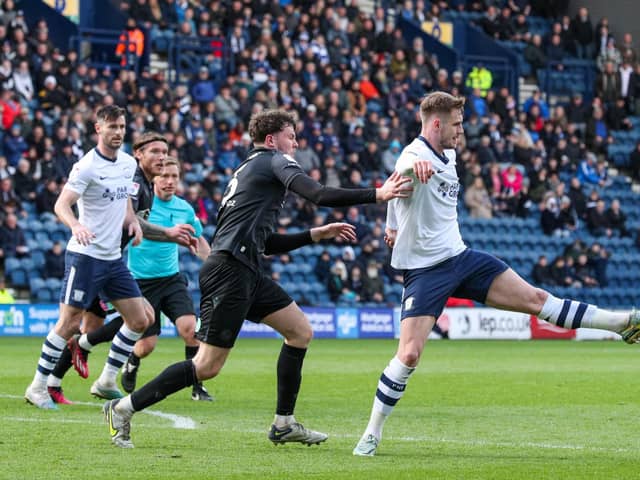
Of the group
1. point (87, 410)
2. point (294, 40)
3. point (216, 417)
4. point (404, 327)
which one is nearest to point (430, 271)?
point (404, 327)

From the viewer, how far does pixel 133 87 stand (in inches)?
1093

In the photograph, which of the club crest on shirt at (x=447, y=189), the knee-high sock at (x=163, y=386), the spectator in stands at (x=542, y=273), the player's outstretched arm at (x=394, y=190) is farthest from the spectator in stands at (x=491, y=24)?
the player's outstretched arm at (x=394, y=190)

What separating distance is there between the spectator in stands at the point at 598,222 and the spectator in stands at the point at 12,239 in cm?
1550

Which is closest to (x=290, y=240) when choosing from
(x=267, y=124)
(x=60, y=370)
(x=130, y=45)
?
(x=267, y=124)

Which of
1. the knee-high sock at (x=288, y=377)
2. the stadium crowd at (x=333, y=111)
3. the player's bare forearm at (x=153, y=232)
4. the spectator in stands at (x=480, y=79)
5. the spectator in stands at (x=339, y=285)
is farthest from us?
the spectator in stands at (x=480, y=79)

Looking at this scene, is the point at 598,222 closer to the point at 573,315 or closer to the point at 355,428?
the point at 355,428

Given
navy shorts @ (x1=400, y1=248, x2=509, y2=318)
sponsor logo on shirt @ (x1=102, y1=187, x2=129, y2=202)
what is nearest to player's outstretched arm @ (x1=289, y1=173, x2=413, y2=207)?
navy shorts @ (x1=400, y1=248, x2=509, y2=318)

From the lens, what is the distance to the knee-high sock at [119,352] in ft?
41.2

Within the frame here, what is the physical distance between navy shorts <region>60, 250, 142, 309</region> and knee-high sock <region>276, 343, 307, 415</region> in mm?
2746

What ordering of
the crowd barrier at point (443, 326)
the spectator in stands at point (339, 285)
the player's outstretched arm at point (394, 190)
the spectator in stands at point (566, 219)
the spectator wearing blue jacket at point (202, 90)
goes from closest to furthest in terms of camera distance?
the player's outstretched arm at point (394, 190), the crowd barrier at point (443, 326), the spectator in stands at point (339, 285), the spectator wearing blue jacket at point (202, 90), the spectator in stands at point (566, 219)

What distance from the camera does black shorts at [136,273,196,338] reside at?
43.4ft

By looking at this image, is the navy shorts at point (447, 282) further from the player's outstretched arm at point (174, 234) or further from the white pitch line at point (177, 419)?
the white pitch line at point (177, 419)

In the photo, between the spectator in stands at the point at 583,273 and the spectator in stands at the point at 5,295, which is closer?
the spectator in stands at the point at 5,295

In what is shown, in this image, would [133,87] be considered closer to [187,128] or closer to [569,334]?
→ [187,128]
